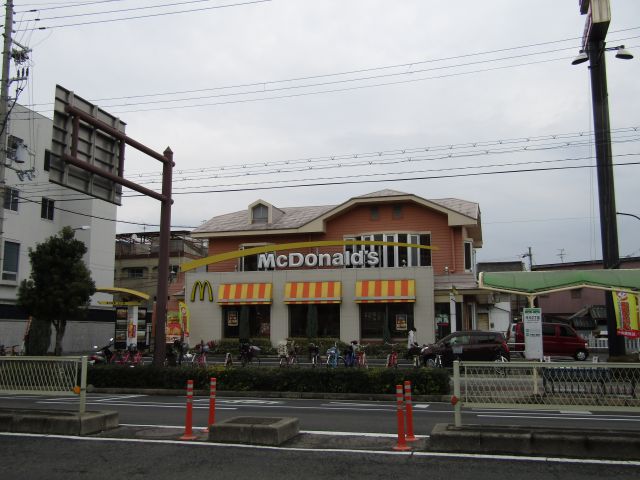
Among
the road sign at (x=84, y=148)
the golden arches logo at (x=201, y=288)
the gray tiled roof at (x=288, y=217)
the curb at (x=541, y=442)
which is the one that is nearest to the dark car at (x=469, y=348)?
the gray tiled roof at (x=288, y=217)

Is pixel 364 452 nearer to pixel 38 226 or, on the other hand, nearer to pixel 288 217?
pixel 288 217

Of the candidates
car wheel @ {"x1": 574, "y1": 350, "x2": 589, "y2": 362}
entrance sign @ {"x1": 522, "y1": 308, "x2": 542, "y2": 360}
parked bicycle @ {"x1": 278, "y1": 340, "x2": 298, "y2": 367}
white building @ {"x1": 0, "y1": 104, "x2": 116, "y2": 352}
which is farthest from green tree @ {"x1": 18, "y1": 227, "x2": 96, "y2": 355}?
car wheel @ {"x1": 574, "y1": 350, "x2": 589, "y2": 362}

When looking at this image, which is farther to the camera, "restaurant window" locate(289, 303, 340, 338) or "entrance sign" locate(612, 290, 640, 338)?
"restaurant window" locate(289, 303, 340, 338)

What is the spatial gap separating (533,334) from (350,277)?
50.0 ft

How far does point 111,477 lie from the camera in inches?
283

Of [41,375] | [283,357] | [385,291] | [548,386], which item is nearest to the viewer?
[548,386]

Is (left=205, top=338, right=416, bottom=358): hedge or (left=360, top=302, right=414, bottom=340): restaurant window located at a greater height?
(left=360, top=302, right=414, bottom=340): restaurant window

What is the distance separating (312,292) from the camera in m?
33.1

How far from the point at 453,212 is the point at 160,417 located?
79.9ft

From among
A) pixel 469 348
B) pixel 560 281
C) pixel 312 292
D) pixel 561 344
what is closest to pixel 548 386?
pixel 560 281

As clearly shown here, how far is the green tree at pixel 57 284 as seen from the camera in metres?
24.7

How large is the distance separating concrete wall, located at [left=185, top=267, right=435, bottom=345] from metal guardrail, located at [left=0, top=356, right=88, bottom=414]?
22441mm

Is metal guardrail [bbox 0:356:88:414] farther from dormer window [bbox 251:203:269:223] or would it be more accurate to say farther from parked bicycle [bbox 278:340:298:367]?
dormer window [bbox 251:203:269:223]

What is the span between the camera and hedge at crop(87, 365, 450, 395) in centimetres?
1681
